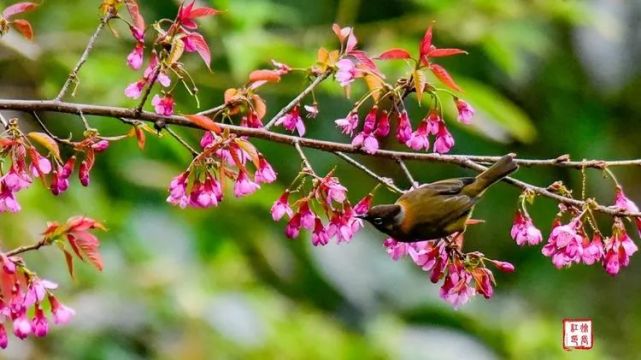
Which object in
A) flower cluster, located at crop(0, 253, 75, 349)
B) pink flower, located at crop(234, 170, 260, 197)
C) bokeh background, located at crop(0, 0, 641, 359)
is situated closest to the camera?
flower cluster, located at crop(0, 253, 75, 349)

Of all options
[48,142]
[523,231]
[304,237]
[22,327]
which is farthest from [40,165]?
[304,237]

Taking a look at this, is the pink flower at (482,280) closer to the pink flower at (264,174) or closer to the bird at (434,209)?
the bird at (434,209)

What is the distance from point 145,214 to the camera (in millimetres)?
2805

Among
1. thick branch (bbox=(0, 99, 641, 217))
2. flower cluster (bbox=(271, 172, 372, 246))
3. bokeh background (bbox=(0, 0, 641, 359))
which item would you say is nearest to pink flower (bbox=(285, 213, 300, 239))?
flower cluster (bbox=(271, 172, 372, 246))

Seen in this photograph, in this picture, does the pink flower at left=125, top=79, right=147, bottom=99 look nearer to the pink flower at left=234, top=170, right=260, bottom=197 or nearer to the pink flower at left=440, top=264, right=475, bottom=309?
the pink flower at left=234, top=170, right=260, bottom=197

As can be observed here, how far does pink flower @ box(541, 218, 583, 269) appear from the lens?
114 cm

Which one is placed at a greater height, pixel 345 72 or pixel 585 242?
pixel 345 72

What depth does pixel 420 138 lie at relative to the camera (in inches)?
48.3

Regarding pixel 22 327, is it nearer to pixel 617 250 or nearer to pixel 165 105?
pixel 165 105

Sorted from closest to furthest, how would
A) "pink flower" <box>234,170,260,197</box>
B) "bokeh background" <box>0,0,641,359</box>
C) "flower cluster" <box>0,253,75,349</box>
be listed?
1. "flower cluster" <box>0,253,75,349</box>
2. "pink flower" <box>234,170,260,197</box>
3. "bokeh background" <box>0,0,641,359</box>

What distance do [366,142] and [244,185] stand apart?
138 mm

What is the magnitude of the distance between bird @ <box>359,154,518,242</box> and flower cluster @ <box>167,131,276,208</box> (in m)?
0.13

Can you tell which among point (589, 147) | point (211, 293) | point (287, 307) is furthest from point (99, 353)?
point (589, 147)

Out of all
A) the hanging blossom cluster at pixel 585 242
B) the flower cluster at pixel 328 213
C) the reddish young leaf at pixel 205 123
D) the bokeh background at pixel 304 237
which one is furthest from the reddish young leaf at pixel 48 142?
the bokeh background at pixel 304 237
